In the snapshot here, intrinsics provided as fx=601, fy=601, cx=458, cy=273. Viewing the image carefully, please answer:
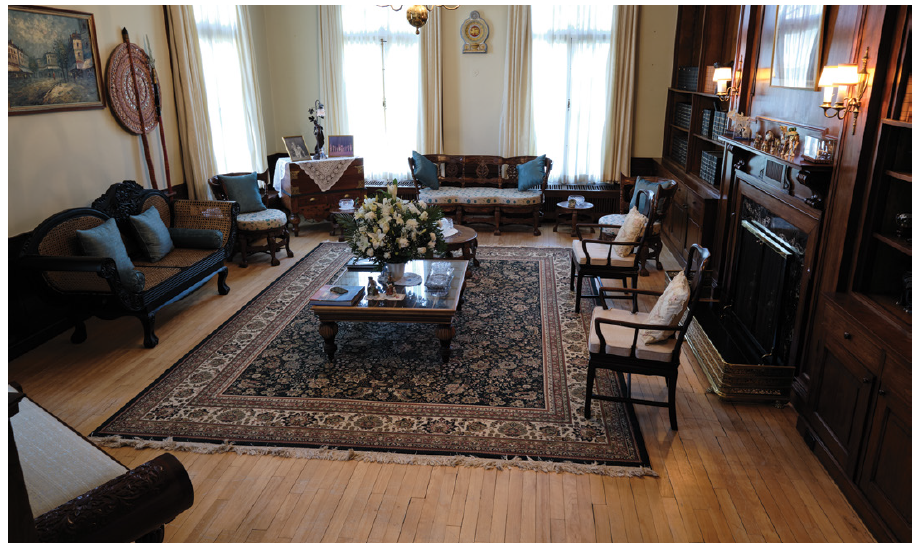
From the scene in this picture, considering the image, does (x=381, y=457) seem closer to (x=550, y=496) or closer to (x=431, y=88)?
(x=550, y=496)

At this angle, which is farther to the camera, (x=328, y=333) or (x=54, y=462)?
(x=328, y=333)

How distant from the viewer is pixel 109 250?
14.6 feet

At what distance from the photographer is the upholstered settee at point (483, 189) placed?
760 centimetres

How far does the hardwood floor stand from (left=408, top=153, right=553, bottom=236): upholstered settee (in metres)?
4.22

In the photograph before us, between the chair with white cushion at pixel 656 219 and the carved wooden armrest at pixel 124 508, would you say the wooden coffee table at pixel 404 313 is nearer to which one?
the carved wooden armrest at pixel 124 508

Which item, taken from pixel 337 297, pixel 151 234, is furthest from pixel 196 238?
pixel 337 297

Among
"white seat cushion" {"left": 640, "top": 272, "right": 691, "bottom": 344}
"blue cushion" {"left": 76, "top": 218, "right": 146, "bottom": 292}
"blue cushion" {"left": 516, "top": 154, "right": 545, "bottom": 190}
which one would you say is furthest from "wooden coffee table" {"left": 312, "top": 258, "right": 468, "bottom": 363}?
"blue cushion" {"left": 516, "top": 154, "right": 545, "bottom": 190}

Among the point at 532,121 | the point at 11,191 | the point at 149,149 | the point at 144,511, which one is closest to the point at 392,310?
the point at 144,511

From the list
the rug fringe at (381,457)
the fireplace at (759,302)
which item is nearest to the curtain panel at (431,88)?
the fireplace at (759,302)

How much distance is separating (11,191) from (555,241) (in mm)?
5336

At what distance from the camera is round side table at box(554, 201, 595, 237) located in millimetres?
7236

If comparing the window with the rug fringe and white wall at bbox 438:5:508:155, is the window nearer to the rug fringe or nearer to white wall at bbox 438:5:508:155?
white wall at bbox 438:5:508:155

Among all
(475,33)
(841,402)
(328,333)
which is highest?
(475,33)

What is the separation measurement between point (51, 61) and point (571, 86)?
18.6 feet
